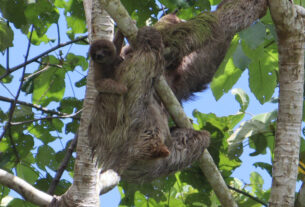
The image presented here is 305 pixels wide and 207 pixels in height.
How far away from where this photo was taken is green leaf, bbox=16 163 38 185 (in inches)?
275

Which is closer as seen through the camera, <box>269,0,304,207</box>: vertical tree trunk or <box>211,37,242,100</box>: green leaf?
<box>269,0,304,207</box>: vertical tree trunk

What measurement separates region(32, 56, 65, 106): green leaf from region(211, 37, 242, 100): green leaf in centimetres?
251

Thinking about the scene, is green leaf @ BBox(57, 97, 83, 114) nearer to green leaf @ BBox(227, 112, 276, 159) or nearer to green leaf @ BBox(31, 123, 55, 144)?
green leaf @ BBox(31, 123, 55, 144)

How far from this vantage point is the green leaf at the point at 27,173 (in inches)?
275

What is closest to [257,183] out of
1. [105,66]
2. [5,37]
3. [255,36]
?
[255,36]

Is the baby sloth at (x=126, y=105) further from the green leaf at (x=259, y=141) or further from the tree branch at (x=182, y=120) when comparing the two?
the green leaf at (x=259, y=141)

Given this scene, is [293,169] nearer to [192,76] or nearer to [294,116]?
[294,116]

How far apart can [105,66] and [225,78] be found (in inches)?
93.3

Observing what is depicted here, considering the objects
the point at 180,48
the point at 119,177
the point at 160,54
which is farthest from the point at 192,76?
the point at 119,177

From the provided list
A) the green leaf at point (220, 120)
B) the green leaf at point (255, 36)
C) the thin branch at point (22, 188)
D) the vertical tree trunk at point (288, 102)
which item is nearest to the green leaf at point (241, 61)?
the green leaf at point (255, 36)

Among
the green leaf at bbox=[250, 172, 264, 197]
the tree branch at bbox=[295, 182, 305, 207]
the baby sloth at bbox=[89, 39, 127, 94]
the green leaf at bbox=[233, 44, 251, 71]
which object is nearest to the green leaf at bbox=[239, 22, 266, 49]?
the green leaf at bbox=[233, 44, 251, 71]

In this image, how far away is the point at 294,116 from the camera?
19.6 ft

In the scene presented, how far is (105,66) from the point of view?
19.4 ft

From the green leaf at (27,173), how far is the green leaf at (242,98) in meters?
3.27
